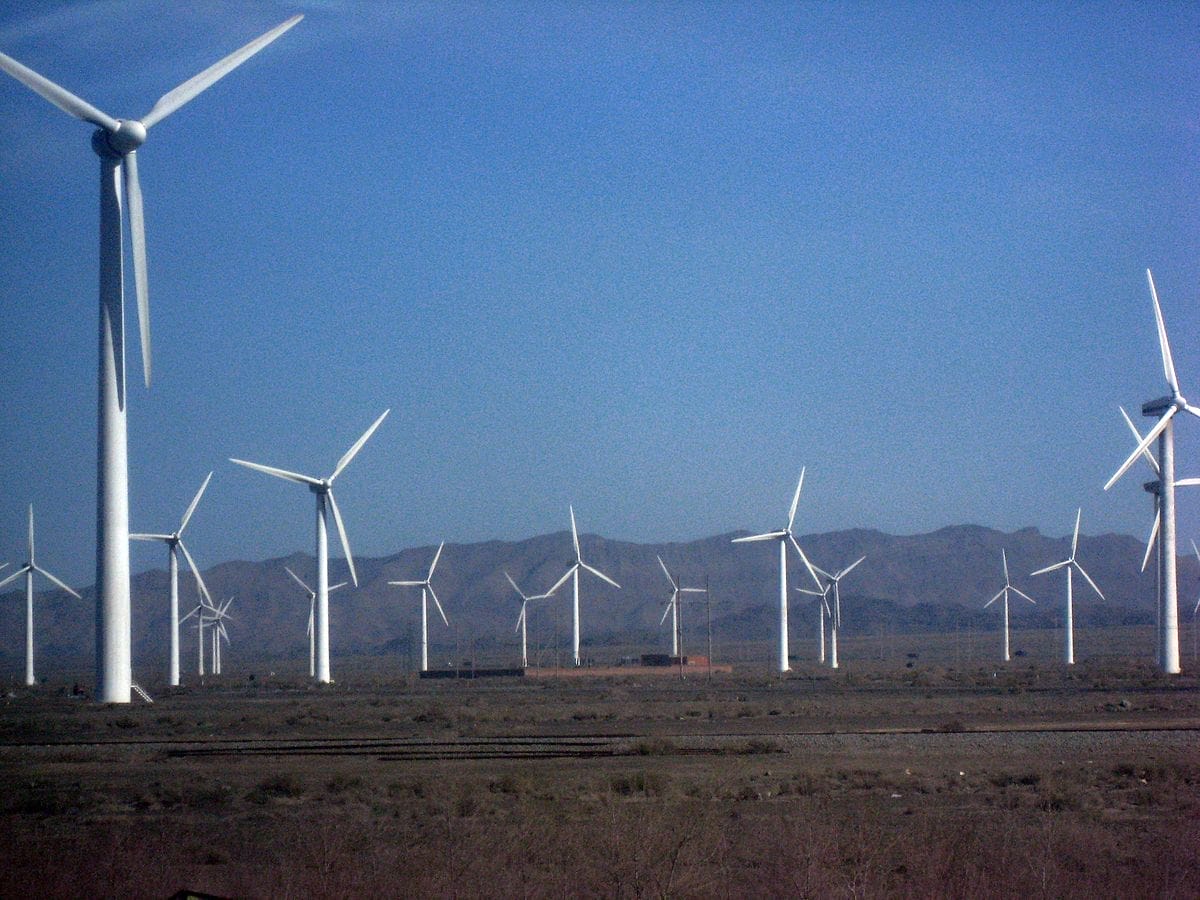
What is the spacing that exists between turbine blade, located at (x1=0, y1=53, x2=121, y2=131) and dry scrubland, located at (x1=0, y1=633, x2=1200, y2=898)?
47.4ft

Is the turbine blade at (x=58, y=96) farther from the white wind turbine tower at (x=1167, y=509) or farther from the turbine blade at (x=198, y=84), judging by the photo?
the white wind turbine tower at (x=1167, y=509)

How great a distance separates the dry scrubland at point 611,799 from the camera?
47.8 feet

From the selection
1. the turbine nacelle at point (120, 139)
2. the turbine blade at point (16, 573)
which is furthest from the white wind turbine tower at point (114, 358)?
the turbine blade at point (16, 573)

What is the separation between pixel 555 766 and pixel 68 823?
43.3 ft

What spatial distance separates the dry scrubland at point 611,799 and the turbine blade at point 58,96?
A: 47.4 feet

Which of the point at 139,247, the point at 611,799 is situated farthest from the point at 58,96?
the point at 611,799

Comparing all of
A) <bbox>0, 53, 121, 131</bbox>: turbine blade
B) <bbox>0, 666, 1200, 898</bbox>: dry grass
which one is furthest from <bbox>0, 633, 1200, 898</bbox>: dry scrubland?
<bbox>0, 53, 121, 131</bbox>: turbine blade

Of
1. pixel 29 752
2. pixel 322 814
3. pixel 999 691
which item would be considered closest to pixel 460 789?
pixel 322 814

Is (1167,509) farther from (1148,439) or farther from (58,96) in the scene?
(58,96)

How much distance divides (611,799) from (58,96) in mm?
23712

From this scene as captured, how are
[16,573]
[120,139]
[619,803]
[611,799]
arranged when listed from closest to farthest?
[619,803] < [611,799] < [120,139] < [16,573]

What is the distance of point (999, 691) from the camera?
70.8 meters

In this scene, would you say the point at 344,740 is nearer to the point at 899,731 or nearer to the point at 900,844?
the point at 899,731

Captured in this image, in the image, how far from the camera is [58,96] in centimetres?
3347
